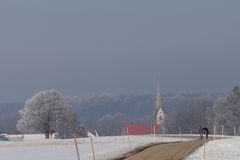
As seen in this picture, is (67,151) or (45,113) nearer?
(67,151)

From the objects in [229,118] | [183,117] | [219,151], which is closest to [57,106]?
[229,118]

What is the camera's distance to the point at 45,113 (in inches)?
5369

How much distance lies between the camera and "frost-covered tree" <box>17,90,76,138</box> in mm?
136375

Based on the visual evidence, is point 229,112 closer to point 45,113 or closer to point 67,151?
point 45,113

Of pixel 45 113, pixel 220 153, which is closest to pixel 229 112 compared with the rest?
pixel 45 113

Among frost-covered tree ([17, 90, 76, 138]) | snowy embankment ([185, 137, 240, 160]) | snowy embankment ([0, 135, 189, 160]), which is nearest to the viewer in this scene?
snowy embankment ([185, 137, 240, 160])

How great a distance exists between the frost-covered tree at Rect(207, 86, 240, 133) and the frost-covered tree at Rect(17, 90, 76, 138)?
28.5m

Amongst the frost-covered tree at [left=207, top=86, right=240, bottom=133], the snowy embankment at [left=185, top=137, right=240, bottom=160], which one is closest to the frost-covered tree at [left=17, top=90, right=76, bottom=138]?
the frost-covered tree at [left=207, top=86, right=240, bottom=133]

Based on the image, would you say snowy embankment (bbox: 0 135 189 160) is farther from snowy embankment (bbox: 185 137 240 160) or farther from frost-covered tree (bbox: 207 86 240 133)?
frost-covered tree (bbox: 207 86 240 133)

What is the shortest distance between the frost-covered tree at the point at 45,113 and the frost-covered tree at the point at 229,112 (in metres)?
28.5

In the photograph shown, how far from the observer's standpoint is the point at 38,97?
137875 mm

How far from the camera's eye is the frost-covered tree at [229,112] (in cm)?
14138

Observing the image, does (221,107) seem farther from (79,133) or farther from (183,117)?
(183,117)

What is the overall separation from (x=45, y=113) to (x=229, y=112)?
34.8 meters
